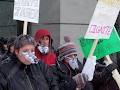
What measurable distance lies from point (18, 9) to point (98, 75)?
1249 mm

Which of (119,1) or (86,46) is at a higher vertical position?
(119,1)

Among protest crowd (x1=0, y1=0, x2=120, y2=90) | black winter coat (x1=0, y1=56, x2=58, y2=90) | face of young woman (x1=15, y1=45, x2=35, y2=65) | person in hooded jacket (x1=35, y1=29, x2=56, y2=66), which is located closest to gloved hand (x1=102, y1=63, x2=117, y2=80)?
protest crowd (x1=0, y1=0, x2=120, y2=90)

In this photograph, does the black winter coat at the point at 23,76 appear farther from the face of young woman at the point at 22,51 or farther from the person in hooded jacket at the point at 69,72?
the person in hooded jacket at the point at 69,72

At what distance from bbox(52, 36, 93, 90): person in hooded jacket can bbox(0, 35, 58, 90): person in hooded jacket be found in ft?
1.51

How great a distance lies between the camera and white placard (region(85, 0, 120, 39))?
4887 millimetres

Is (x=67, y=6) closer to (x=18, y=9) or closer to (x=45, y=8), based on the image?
(x=45, y=8)

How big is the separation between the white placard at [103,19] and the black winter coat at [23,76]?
0.95 m

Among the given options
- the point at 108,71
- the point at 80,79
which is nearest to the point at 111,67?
the point at 108,71

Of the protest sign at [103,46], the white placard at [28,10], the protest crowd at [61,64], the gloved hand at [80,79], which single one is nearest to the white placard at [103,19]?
the protest crowd at [61,64]

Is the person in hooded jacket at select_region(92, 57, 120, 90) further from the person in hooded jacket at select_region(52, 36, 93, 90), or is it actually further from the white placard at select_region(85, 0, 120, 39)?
the white placard at select_region(85, 0, 120, 39)

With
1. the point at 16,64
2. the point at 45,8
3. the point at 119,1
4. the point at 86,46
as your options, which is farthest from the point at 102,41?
the point at 45,8

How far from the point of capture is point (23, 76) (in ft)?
13.1

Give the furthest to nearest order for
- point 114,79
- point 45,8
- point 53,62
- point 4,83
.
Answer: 1. point 45,8
2. point 53,62
3. point 114,79
4. point 4,83

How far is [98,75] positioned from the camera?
5055 mm
